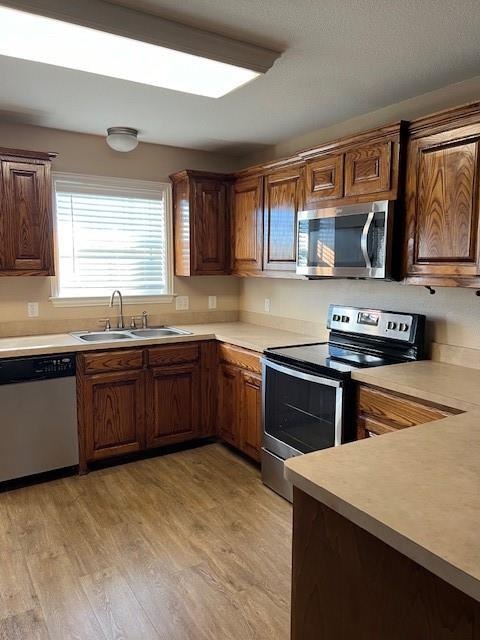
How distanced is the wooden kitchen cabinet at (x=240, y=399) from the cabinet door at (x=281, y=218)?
0.71 meters

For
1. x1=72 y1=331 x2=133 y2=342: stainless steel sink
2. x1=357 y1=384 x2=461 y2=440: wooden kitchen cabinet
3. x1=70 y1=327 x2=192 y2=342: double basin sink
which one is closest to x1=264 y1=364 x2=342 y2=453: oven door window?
x1=357 y1=384 x2=461 y2=440: wooden kitchen cabinet

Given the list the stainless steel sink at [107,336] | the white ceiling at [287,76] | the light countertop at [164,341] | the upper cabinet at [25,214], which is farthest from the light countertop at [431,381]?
the upper cabinet at [25,214]

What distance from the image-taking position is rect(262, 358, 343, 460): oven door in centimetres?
254

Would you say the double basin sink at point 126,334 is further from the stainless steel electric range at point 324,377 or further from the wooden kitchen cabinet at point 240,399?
the stainless steel electric range at point 324,377

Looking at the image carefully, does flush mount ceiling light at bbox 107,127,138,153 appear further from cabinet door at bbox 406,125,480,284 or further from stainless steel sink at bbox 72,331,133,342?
cabinet door at bbox 406,125,480,284

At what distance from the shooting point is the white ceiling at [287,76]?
6.06 feet

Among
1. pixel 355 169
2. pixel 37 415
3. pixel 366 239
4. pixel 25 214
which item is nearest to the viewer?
pixel 366 239

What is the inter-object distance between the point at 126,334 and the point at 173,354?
18.9 inches

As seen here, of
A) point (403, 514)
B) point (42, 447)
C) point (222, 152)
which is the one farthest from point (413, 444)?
point (222, 152)

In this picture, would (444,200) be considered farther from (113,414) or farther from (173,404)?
(113,414)

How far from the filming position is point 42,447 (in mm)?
3090

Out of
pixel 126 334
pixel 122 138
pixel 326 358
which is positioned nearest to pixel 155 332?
pixel 126 334

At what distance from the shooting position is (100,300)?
3852 mm

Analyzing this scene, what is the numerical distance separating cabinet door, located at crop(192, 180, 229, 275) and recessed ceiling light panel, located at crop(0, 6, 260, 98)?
1406mm
